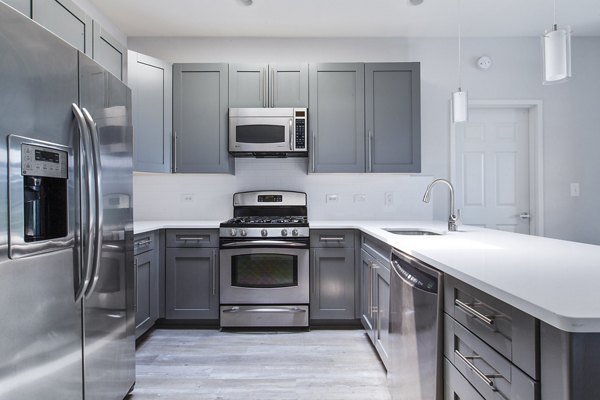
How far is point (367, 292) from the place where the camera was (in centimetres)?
248

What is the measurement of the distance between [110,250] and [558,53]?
202 centimetres

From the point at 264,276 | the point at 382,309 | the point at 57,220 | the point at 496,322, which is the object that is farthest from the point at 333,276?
the point at 57,220

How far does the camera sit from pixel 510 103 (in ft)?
10.4

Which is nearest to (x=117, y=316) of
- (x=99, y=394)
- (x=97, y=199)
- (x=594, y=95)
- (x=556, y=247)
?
(x=99, y=394)

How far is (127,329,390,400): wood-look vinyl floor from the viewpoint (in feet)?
6.10

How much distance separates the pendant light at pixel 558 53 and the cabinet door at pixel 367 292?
1400mm

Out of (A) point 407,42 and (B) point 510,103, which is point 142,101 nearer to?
(A) point 407,42

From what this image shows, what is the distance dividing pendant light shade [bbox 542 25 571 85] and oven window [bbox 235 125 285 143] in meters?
1.88

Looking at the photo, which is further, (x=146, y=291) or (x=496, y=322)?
(x=146, y=291)

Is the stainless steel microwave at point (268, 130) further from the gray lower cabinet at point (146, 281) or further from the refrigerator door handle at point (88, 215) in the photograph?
the refrigerator door handle at point (88, 215)

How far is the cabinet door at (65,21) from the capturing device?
1.65 metres

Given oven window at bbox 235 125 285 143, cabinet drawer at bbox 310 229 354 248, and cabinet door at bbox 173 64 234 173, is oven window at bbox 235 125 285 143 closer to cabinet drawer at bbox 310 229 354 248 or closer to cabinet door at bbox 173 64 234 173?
cabinet door at bbox 173 64 234 173

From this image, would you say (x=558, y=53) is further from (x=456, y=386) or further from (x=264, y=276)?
(x=264, y=276)

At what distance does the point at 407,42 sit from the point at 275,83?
4.45ft
